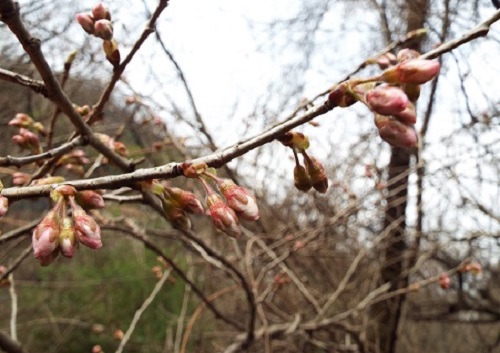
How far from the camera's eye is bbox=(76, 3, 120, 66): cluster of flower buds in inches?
39.0

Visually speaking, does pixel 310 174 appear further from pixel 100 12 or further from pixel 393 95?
pixel 100 12

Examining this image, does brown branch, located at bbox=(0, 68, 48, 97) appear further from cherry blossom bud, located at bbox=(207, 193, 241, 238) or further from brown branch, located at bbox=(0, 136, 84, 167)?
cherry blossom bud, located at bbox=(207, 193, 241, 238)

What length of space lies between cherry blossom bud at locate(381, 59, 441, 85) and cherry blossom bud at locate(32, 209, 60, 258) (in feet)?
1.63

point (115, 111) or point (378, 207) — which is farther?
point (115, 111)

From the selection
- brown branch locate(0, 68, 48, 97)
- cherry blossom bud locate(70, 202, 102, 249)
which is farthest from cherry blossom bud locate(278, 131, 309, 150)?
brown branch locate(0, 68, 48, 97)

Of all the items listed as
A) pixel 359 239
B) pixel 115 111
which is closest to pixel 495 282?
pixel 359 239

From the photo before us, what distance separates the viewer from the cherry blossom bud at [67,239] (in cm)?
68

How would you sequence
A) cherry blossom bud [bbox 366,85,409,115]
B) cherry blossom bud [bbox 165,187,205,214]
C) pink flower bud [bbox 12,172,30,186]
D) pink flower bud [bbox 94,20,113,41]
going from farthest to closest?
pink flower bud [bbox 12,172,30,186] < pink flower bud [bbox 94,20,113,41] < cherry blossom bud [bbox 165,187,205,214] < cherry blossom bud [bbox 366,85,409,115]

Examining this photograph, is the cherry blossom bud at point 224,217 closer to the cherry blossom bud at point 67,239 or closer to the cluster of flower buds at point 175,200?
the cluster of flower buds at point 175,200

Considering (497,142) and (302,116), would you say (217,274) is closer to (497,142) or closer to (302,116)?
(497,142)

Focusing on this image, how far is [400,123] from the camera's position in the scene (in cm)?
63

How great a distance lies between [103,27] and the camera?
0.99 meters

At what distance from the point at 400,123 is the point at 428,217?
353 cm

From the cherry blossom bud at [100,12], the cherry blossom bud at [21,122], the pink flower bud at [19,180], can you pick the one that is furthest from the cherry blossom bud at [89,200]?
the cherry blossom bud at [21,122]
